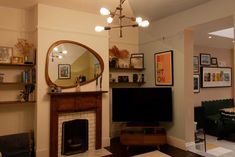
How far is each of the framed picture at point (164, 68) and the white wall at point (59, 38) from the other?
1261 millimetres

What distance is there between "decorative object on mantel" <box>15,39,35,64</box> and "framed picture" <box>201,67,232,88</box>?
508cm

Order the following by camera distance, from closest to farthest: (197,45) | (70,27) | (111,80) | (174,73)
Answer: (70,27) → (174,73) → (111,80) → (197,45)

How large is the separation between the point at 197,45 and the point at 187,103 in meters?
3.04

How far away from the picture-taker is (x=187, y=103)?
4.04 metres

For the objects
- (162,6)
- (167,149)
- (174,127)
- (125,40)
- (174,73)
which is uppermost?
(162,6)

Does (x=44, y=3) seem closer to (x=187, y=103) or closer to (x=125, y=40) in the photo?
(x=125, y=40)

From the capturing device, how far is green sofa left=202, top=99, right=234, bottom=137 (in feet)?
17.5

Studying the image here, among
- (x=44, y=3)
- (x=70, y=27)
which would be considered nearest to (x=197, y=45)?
(x=70, y=27)

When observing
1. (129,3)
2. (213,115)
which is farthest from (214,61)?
(129,3)

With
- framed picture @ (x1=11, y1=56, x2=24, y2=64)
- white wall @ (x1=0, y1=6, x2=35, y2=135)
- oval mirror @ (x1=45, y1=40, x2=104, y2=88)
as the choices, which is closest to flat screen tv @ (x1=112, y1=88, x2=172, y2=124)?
oval mirror @ (x1=45, y1=40, x2=104, y2=88)

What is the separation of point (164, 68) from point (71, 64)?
2104mm

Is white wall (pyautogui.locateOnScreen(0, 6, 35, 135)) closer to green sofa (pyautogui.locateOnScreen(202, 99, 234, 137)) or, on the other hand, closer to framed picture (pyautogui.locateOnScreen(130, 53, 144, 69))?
framed picture (pyautogui.locateOnScreen(130, 53, 144, 69))

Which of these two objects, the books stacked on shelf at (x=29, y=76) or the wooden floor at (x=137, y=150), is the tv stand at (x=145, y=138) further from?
the books stacked on shelf at (x=29, y=76)

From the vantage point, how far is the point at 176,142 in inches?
166
